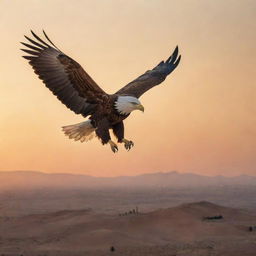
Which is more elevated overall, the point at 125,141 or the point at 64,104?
the point at 64,104

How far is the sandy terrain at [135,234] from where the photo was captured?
2858 centimetres

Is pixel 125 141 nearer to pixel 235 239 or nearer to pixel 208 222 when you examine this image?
pixel 235 239

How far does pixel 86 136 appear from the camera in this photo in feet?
15.1

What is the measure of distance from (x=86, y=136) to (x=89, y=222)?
3301 cm

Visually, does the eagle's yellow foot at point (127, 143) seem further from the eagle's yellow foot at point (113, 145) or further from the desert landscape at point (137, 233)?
the desert landscape at point (137, 233)

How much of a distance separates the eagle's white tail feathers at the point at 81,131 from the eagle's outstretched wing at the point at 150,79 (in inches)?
18.7

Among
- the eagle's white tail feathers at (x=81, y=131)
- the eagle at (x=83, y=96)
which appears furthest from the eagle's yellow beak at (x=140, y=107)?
the eagle's white tail feathers at (x=81, y=131)

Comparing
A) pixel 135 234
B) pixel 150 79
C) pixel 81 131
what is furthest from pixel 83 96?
pixel 135 234

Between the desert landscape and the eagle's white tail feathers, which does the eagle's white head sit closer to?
the eagle's white tail feathers

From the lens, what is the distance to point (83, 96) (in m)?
4.48

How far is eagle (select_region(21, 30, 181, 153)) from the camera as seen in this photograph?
4.06 metres

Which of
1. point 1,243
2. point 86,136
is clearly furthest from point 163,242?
point 86,136

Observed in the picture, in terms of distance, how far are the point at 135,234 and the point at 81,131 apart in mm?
28656

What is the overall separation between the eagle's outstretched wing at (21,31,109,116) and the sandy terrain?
2313 centimetres
